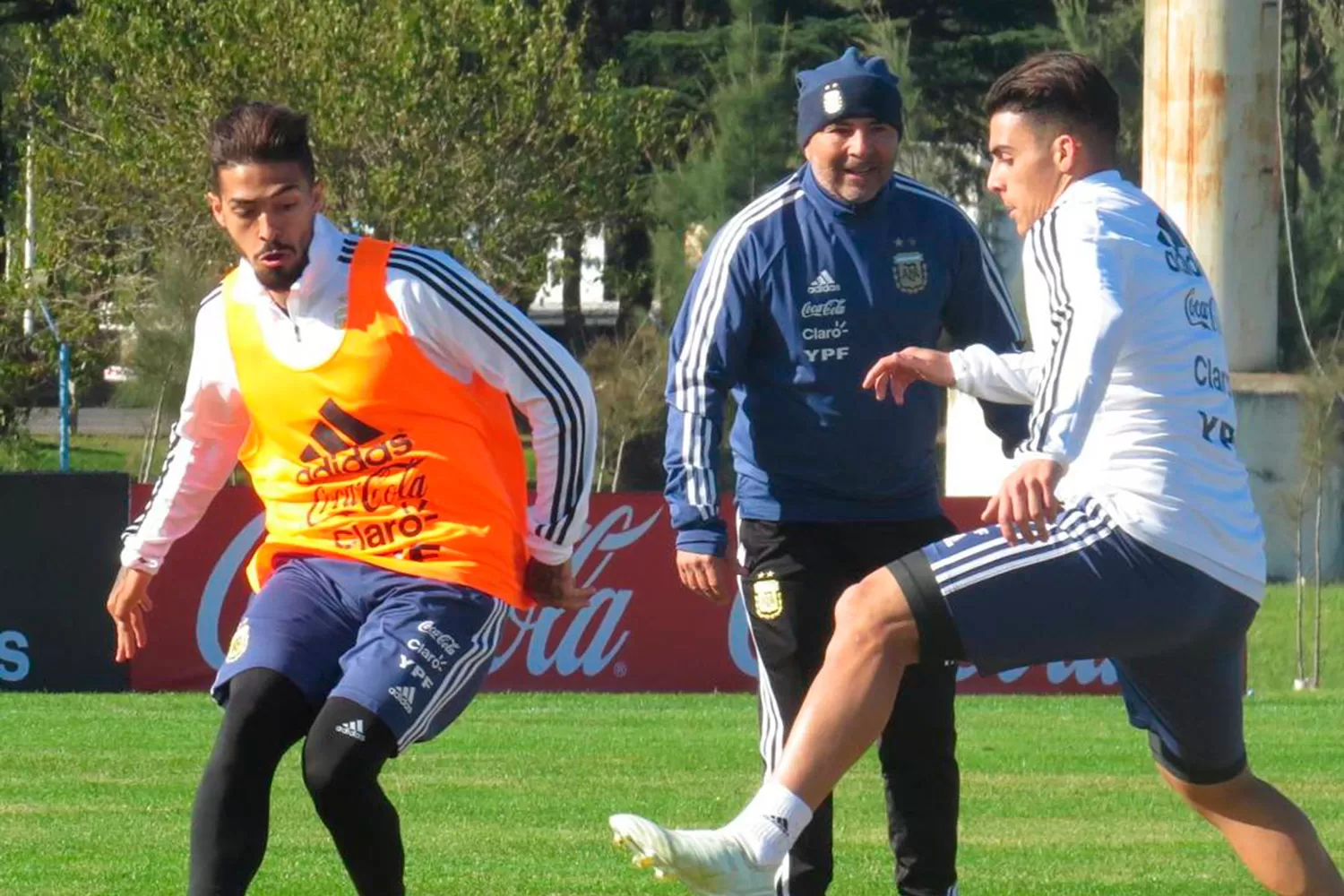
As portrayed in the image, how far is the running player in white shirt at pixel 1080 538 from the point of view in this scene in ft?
17.6

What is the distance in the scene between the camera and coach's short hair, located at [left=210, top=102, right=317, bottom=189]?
6.01 meters

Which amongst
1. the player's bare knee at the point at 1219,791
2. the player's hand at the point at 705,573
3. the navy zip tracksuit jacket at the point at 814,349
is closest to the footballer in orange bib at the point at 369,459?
the player's hand at the point at 705,573

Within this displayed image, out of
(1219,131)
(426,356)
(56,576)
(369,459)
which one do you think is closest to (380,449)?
(369,459)

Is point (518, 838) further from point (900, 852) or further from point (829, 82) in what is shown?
point (829, 82)

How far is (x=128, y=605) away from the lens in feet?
21.4

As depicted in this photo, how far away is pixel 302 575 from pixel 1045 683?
13.1 m

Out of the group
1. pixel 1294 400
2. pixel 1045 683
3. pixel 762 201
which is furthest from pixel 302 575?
pixel 1294 400

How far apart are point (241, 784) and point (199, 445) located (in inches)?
39.7

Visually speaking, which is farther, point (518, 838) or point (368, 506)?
point (518, 838)

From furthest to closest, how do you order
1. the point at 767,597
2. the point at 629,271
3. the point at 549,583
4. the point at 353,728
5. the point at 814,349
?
the point at 629,271 → the point at 767,597 → the point at 814,349 → the point at 549,583 → the point at 353,728

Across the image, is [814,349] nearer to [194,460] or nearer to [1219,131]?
[194,460]

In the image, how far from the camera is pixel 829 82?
687cm

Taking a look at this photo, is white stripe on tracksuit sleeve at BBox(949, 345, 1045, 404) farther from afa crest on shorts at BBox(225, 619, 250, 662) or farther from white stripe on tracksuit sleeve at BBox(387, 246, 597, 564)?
afa crest on shorts at BBox(225, 619, 250, 662)

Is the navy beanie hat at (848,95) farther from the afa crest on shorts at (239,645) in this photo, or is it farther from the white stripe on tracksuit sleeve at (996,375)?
the afa crest on shorts at (239,645)
